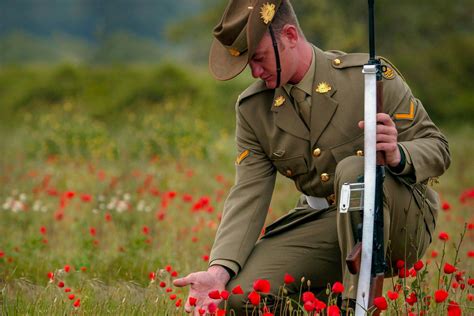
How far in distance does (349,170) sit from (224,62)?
779 millimetres

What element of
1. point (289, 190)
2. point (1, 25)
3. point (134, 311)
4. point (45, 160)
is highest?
point (1, 25)

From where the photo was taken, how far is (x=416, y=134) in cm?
373

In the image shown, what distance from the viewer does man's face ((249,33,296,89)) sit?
12.2ft

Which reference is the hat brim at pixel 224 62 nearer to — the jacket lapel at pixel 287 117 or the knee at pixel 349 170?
the jacket lapel at pixel 287 117

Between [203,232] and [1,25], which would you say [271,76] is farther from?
[1,25]

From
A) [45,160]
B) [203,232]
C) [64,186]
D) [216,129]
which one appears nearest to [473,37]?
[216,129]

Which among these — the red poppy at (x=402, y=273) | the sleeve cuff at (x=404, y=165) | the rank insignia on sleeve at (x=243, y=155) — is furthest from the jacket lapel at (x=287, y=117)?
the red poppy at (x=402, y=273)

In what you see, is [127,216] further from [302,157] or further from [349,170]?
[349,170]

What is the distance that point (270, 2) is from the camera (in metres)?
3.68

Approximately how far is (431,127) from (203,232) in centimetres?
299

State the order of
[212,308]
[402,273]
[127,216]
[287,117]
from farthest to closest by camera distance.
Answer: [127,216] → [287,117] → [402,273] → [212,308]

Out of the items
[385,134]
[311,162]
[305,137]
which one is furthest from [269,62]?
[385,134]

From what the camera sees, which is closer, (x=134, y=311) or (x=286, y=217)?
(x=134, y=311)

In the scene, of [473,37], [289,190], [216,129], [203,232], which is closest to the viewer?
[203,232]
